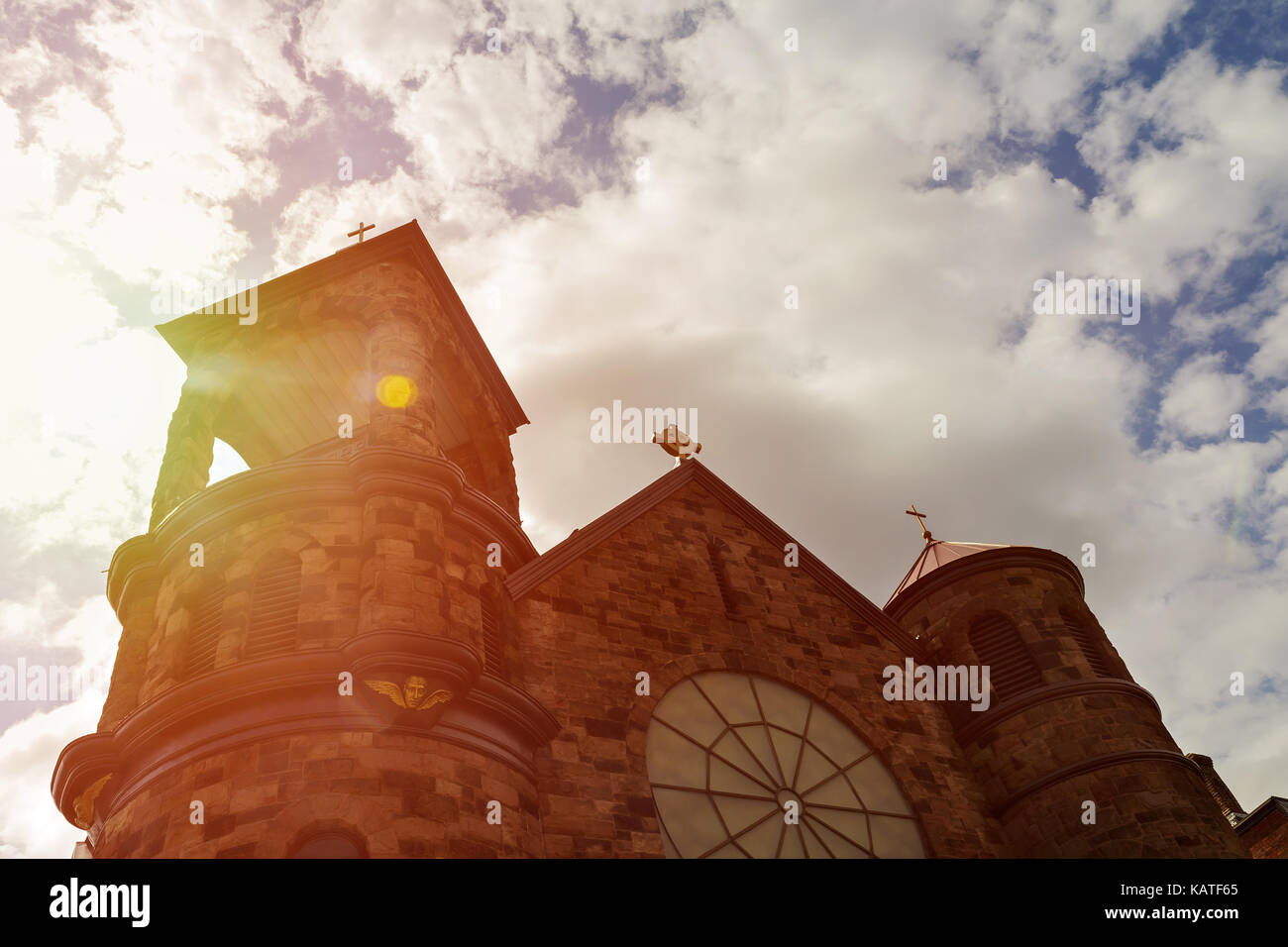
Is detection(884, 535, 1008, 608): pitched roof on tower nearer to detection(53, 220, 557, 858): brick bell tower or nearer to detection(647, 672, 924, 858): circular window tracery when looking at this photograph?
detection(647, 672, 924, 858): circular window tracery

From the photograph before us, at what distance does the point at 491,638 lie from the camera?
15.6m

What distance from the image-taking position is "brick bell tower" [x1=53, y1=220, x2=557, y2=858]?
39.0ft

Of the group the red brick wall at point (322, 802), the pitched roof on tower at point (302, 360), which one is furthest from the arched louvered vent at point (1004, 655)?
the red brick wall at point (322, 802)

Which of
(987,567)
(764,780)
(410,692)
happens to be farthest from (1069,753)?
(410,692)

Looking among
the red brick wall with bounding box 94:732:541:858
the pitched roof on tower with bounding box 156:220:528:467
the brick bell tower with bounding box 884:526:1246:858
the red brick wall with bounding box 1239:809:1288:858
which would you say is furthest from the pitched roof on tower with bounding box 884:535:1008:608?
the red brick wall with bounding box 1239:809:1288:858

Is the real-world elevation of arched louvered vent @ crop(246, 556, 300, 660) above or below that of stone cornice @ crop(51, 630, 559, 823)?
above

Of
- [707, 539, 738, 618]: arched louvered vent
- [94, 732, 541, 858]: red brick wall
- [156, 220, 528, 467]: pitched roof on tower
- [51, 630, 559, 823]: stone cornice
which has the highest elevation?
[156, 220, 528, 467]: pitched roof on tower

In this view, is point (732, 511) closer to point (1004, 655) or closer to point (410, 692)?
point (1004, 655)

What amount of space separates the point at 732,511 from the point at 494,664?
767cm

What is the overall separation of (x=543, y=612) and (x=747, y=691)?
3917mm

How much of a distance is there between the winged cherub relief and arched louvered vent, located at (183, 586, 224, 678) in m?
2.99

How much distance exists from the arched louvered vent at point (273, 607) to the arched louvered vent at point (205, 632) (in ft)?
1.67

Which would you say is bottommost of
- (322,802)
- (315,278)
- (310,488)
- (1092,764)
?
(322,802)
